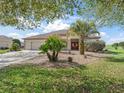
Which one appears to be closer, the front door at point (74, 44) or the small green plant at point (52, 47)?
the small green plant at point (52, 47)

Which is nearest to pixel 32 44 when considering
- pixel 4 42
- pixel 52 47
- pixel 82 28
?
pixel 4 42

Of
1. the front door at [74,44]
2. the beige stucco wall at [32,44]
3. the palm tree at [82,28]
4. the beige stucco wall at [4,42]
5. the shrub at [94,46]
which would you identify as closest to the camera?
the palm tree at [82,28]

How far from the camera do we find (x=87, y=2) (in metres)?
14.3

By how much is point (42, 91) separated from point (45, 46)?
14756mm

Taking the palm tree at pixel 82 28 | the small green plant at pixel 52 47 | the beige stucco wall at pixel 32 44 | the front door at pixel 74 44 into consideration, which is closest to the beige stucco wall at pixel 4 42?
the beige stucco wall at pixel 32 44

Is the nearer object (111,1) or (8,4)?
(8,4)

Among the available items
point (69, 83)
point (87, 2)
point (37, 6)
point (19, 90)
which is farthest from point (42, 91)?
point (87, 2)

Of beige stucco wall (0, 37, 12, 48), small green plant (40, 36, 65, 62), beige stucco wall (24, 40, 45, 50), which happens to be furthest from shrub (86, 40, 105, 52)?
beige stucco wall (0, 37, 12, 48)

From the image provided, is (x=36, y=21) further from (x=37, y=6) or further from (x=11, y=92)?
(x=11, y=92)

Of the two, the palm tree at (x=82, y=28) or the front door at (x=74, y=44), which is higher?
the palm tree at (x=82, y=28)

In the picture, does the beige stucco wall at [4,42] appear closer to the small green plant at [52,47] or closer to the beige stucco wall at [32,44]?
the beige stucco wall at [32,44]

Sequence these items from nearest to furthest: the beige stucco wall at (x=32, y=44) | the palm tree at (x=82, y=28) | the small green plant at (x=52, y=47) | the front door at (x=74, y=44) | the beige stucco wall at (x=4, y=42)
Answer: the small green plant at (x=52, y=47)
the palm tree at (x=82, y=28)
the front door at (x=74, y=44)
the beige stucco wall at (x=32, y=44)
the beige stucco wall at (x=4, y=42)

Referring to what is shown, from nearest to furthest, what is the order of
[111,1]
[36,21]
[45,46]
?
[111,1]
[36,21]
[45,46]

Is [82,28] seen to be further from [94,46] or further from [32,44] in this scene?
[32,44]
